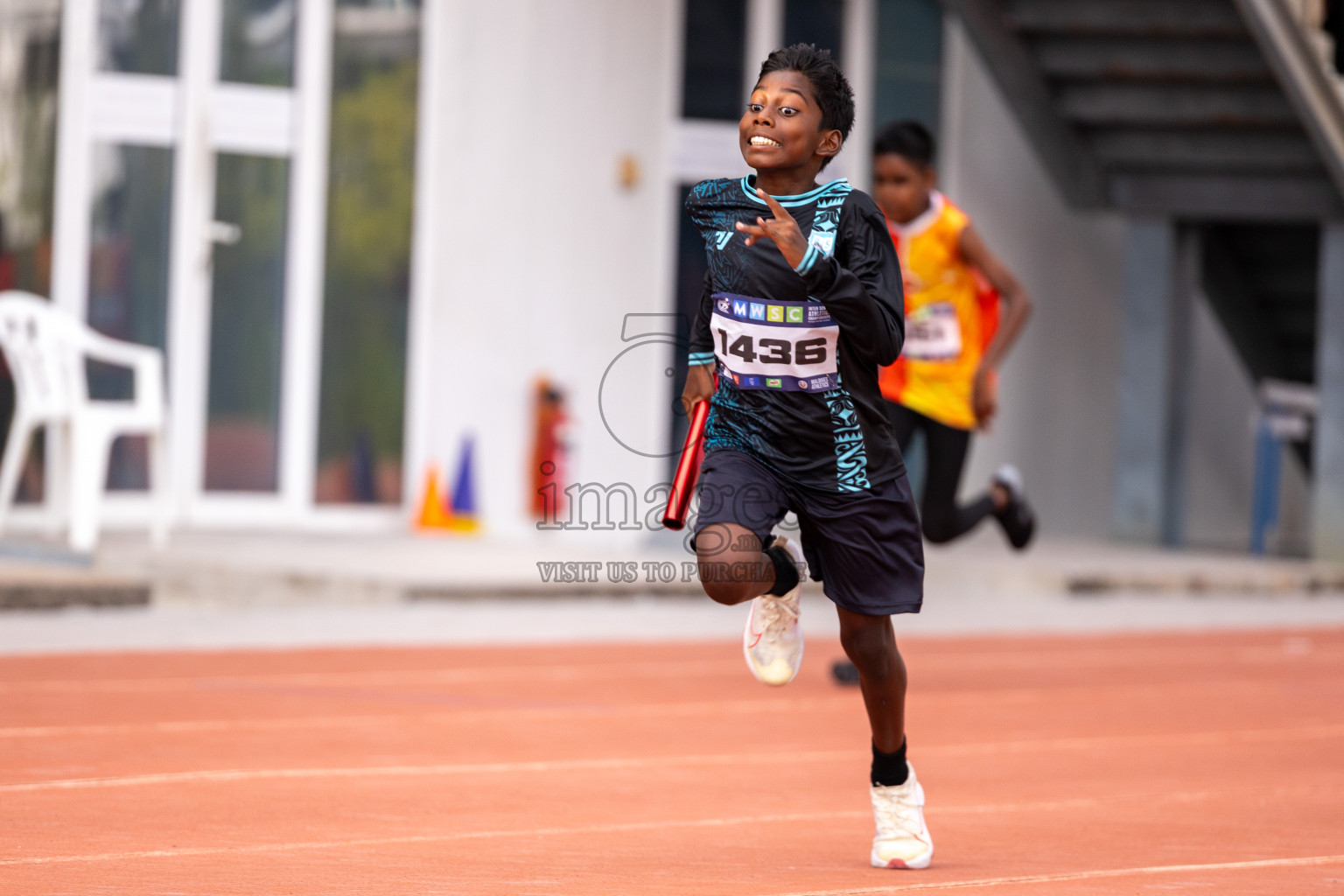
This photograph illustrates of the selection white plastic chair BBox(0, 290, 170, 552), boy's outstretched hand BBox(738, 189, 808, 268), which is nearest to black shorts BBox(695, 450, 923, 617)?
boy's outstretched hand BBox(738, 189, 808, 268)

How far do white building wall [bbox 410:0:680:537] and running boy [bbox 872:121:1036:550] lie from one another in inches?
228

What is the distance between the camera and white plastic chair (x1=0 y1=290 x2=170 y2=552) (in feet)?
32.3

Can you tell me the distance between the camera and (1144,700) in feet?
24.3

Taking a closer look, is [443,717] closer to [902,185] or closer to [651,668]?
[651,668]

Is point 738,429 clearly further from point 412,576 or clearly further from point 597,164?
point 597,164

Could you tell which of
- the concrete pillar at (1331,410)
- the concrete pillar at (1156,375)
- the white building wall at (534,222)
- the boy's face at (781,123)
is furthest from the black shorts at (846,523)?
the concrete pillar at (1156,375)

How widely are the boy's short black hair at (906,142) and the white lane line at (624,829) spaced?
2.76 meters

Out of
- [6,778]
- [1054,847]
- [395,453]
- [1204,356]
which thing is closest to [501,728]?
[6,778]

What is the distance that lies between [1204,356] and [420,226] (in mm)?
6871

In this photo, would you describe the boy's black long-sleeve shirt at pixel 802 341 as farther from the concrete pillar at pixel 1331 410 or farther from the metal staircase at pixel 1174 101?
the concrete pillar at pixel 1331 410

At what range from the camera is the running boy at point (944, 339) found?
7.40 m

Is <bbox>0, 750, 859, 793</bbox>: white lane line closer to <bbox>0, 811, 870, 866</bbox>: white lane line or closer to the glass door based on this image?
<bbox>0, 811, 870, 866</bbox>: white lane line

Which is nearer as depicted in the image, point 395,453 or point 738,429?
point 738,429

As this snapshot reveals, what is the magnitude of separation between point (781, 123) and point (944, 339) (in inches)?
145
